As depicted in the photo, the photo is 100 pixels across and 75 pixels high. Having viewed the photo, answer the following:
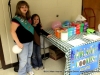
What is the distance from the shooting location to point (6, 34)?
8.04ft

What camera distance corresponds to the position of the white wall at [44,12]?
2.37 m

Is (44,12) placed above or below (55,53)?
above

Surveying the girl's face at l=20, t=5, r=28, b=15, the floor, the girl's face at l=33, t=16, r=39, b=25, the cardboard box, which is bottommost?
the floor

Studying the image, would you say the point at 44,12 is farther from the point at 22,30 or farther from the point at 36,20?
the point at 22,30

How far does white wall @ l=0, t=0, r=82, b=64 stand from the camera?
237 cm

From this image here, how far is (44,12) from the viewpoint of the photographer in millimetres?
2711

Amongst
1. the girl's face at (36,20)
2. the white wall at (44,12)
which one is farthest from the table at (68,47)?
the white wall at (44,12)

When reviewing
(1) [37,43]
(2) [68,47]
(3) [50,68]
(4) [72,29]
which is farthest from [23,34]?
(3) [50,68]

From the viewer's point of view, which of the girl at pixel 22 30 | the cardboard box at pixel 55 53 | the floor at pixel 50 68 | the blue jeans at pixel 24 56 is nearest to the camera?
the girl at pixel 22 30

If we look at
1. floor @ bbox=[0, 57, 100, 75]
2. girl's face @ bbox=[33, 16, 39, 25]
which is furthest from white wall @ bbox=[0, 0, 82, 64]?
girl's face @ bbox=[33, 16, 39, 25]

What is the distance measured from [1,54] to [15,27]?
853 mm

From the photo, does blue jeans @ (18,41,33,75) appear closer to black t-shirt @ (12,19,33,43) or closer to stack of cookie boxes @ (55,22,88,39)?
black t-shirt @ (12,19,33,43)

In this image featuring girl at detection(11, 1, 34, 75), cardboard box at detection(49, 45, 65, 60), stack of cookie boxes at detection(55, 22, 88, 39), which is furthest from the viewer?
cardboard box at detection(49, 45, 65, 60)

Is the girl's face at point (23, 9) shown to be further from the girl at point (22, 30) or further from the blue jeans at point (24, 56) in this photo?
the blue jeans at point (24, 56)
